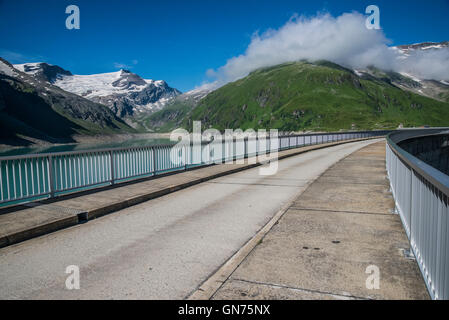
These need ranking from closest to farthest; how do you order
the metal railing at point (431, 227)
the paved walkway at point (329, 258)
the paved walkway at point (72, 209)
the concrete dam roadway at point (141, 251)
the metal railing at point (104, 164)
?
the metal railing at point (431, 227) < the paved walkway at point (329, 258) < the concrete dam roadway at point (141, 251) < the paved walkway at point (72, 209) < the metal railing at point (104, 164)

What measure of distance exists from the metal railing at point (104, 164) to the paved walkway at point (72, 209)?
1.57ft

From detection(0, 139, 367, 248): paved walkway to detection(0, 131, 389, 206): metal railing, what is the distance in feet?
1.57

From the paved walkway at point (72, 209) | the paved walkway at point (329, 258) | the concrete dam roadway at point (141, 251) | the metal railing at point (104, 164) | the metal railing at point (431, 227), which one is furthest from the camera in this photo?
the metal railing at point (104, 164)

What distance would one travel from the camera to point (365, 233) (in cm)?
629

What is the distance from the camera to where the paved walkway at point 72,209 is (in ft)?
21.6

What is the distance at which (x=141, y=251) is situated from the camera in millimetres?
5715

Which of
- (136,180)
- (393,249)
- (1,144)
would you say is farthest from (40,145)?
(393,249)

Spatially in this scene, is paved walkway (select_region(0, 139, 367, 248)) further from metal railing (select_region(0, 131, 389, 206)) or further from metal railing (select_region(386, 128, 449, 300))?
metal railing (select_region(386, 128, 449, 300))

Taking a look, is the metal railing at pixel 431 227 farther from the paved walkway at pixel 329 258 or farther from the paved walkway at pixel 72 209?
the paved walkway at pixel 72 209

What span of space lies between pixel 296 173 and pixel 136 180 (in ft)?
23.1

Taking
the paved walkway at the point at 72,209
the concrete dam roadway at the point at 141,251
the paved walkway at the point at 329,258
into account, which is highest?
the paved walkway at the point at 72,209

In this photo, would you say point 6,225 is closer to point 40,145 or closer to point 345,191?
point 345,191

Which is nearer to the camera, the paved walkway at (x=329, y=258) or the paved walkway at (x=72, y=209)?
the paved walkway at (x=329, y=258)

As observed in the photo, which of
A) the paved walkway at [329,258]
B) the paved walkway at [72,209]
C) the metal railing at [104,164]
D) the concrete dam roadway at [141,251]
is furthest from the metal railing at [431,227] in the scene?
the metal railing at [104,164]
